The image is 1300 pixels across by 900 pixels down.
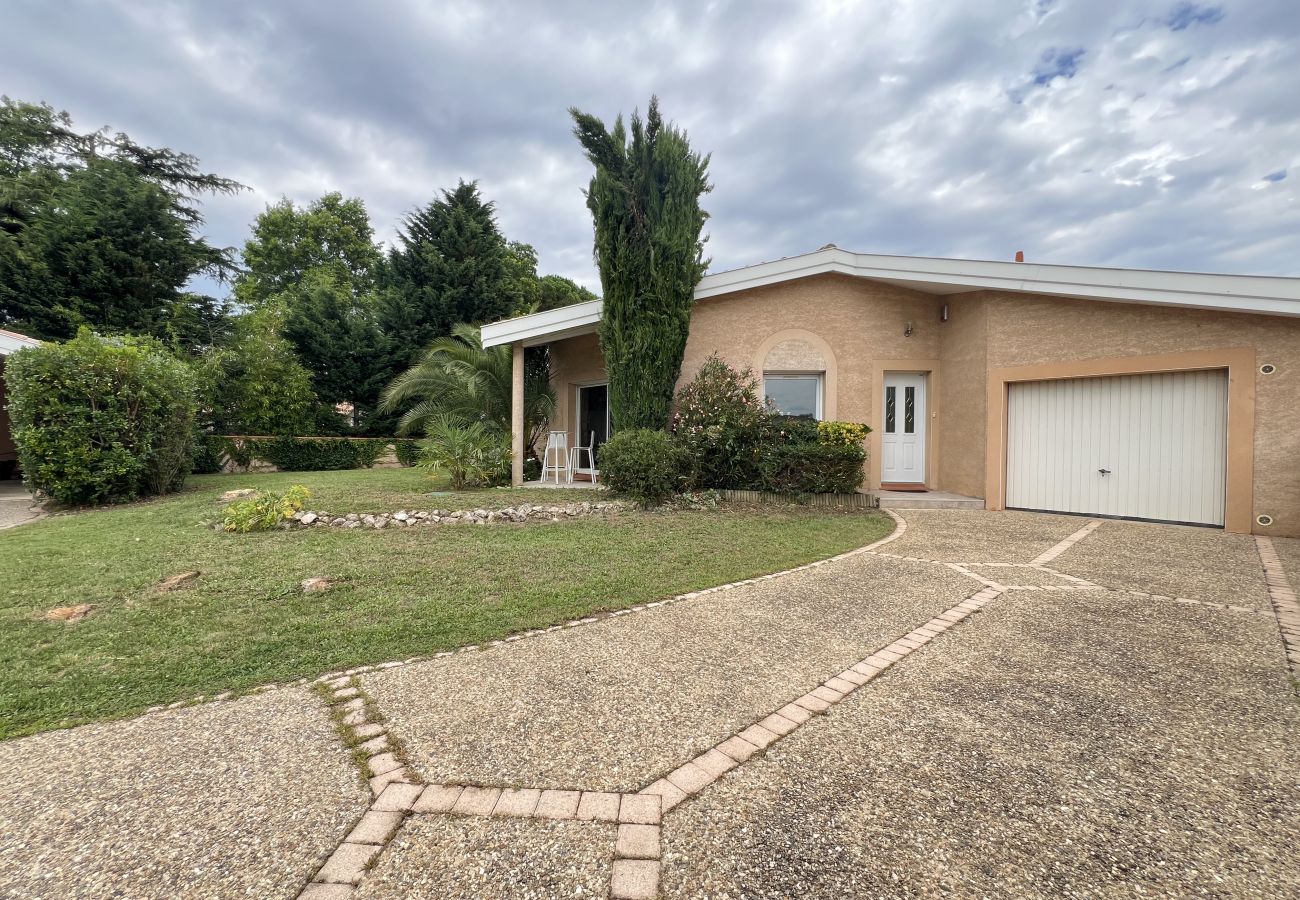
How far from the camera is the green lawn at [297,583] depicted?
2856mm

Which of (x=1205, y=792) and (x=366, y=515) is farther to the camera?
(x=366, y=515)

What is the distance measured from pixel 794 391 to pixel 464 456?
6402 mm

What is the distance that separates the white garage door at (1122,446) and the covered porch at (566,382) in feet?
24.2

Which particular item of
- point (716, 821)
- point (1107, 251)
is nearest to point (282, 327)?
point (716, 821)

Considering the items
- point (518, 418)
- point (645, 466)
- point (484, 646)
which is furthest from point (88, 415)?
point (484, 646)

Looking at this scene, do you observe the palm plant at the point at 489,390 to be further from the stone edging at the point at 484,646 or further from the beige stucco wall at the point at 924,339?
the stone edging at the point at 484,646

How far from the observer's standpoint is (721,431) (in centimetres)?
842

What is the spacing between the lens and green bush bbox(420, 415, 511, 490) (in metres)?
9.51

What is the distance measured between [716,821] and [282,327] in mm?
21535

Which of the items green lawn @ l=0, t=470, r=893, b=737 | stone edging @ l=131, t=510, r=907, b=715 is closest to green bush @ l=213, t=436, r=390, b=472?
green lawn @ l=0, t=470, r=893, b=737

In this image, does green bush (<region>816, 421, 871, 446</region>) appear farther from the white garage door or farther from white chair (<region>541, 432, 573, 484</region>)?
white chair (<region>541, 432, 573, 484</region>)

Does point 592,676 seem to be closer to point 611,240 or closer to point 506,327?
point 611,240

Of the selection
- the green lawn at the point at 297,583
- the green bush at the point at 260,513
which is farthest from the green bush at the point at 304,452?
the green bush at the point at 260,513

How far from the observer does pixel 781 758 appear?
81.7 inches
